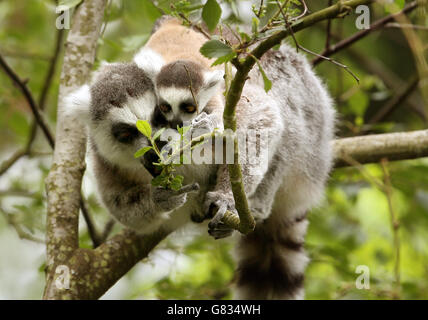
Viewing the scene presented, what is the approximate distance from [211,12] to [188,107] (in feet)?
3.15

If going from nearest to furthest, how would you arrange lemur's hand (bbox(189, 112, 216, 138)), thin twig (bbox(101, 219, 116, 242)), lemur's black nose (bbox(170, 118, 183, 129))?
lemur's hand (bbox(189, 112, 216, 138)), lemur's black nose (bbox(170, 118, 183, 129)), thin twig (bbox(101, 219, 116, 242))

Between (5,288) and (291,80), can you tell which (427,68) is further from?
(5,288)

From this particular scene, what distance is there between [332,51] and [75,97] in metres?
2.25

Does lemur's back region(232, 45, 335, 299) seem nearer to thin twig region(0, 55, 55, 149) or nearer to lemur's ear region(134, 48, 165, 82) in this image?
lemur's ear region(134, 48, 165, 82)

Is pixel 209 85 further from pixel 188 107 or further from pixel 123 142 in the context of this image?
pixel 123 142

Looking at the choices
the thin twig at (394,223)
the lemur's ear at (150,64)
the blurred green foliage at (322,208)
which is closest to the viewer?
the lemur's ear at (150,64)

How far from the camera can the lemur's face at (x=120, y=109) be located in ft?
10.2

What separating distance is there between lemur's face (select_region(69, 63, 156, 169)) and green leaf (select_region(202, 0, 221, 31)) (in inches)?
40.5

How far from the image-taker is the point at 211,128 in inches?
113

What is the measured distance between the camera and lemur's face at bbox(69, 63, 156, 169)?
3.12m

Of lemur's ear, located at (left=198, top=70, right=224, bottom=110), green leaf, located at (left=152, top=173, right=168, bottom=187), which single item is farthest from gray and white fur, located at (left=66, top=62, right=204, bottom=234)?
green leaf, located at (left=152, top=173, right=168, bottom=187)

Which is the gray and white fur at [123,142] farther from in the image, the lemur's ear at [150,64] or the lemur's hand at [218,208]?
the lemur's hand at [218,208]

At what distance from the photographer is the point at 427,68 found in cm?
207

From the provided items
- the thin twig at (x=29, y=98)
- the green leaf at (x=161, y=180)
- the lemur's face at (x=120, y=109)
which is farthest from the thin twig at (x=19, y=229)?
the green leaf at (x=161, y=180)
